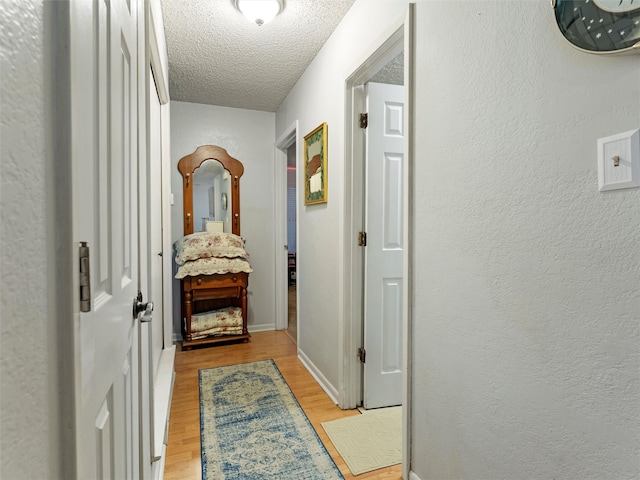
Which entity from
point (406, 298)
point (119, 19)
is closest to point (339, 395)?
point (406, 298)

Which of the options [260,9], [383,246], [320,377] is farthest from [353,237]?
[260,9]

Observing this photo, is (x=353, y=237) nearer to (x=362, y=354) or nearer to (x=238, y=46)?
(x=362, y=354)

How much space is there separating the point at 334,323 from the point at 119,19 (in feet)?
6.33

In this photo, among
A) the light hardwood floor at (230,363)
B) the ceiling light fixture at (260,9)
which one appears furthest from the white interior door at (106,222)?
the ceiling light fixture at (260,9)

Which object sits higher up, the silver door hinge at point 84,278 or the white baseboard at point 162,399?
the silver door hinge at point 84,278

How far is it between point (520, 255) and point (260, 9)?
184 centimetres

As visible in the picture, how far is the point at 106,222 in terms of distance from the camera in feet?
2.38

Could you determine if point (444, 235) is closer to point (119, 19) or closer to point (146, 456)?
point (119, 19)

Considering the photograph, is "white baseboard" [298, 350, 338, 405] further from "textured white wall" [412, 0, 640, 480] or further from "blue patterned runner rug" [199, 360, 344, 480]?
"textured white wall" [412, 0, 640, 480]

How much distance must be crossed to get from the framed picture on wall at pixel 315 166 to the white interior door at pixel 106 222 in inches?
56.1

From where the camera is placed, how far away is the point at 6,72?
32 cm

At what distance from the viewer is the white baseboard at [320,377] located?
2.25 meters

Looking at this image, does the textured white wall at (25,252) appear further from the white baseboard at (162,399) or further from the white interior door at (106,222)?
the white baseboard at (162,399)

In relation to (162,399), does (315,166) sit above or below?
above
